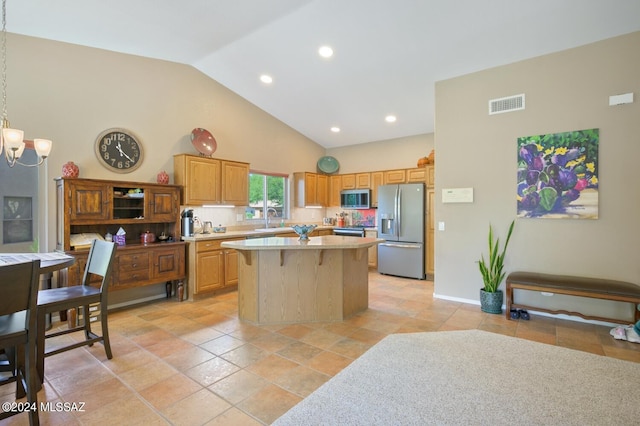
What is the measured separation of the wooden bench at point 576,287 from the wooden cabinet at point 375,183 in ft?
11.2

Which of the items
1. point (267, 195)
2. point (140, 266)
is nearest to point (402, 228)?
point (267, 195)

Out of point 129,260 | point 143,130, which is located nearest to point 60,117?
point 143,130

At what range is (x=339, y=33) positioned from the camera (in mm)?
3713

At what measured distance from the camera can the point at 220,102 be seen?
5387 mm

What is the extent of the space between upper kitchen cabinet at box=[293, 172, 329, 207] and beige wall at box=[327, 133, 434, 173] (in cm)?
84

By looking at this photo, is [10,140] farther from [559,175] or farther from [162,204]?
[559,175]

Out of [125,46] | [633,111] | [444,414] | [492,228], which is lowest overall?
[444,414]

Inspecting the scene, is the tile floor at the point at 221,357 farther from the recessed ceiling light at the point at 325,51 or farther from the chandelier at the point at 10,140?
the recessed ceiling light at the point at 325,51

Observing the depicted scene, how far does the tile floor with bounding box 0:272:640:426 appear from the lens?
2078mm

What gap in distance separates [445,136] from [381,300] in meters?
2.55

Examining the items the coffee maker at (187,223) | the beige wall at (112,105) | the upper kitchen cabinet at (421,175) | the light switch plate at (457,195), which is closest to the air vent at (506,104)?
the light switch plate at (457,195)

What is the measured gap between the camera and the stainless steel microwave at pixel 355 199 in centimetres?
684

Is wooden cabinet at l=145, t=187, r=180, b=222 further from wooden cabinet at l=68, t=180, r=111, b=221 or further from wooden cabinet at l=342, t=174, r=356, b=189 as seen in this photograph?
wooden cabinet at l=342, t=174, r=356, b=189

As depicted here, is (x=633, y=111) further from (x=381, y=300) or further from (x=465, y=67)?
(x=381, y=300)
